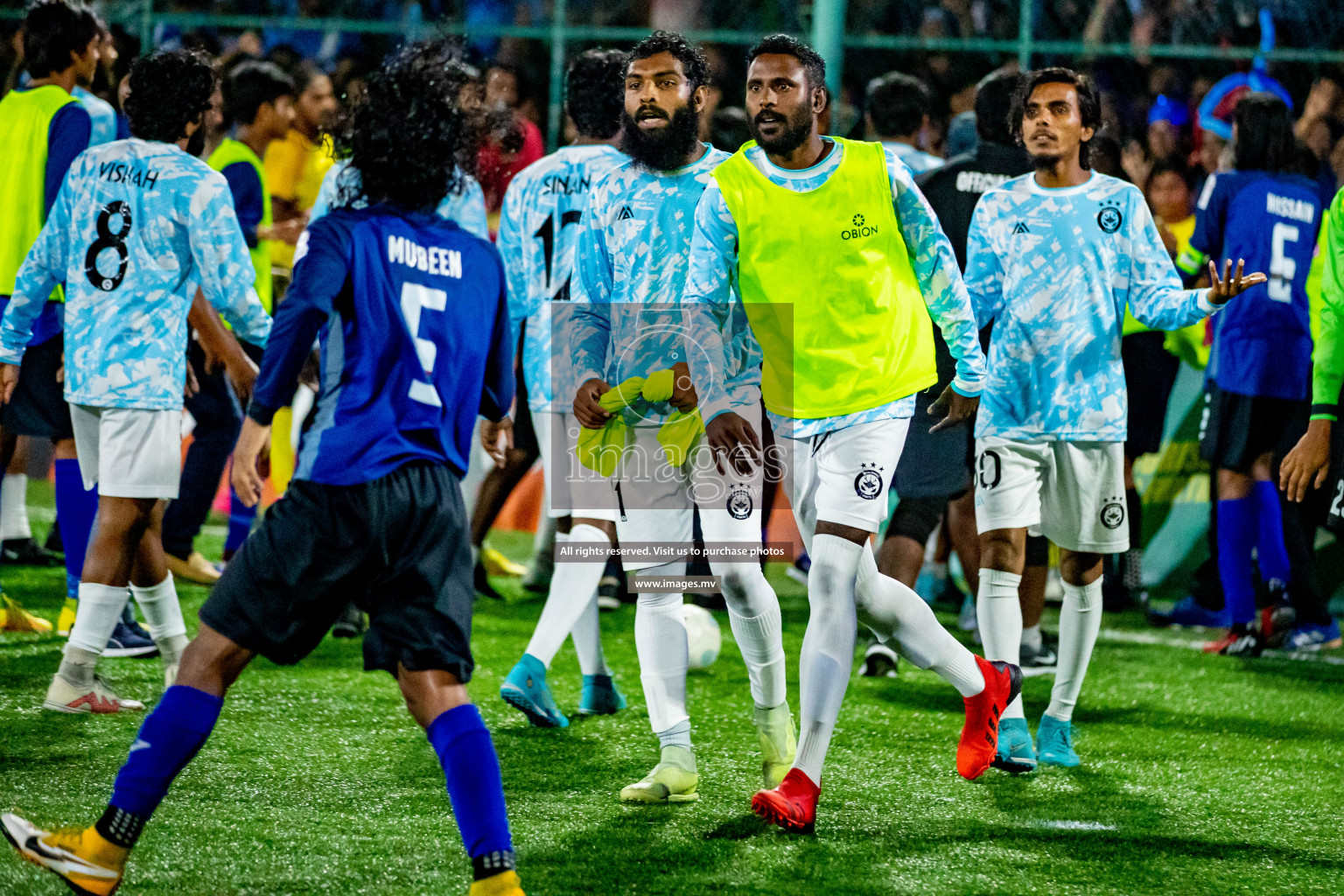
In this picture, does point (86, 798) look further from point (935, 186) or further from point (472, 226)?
point (935, 186)

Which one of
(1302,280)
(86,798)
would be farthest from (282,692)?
(1302,280)

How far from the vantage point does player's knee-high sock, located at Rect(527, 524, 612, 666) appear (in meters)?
4.73

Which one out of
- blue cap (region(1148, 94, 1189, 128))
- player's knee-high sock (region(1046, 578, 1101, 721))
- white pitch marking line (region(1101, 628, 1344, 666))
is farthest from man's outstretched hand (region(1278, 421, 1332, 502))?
blue cap (region(1148, 94, 1189, 128))

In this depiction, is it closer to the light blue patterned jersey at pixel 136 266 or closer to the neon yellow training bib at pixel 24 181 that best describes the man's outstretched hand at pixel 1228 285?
the light blue patterned jersey at pixel 136 266

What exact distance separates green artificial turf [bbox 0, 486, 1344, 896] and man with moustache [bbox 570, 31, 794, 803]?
33cm

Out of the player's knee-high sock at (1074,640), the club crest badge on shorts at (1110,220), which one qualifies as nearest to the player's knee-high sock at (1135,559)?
the player's knee-high sock at (1074,640)

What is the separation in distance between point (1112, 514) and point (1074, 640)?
16.0 inches

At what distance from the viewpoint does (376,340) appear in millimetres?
3000

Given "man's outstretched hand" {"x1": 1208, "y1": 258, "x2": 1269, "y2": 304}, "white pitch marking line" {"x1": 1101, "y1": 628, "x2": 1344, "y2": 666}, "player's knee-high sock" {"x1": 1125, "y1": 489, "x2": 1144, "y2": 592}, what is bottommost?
"white pitch marking line" {"x1": 1101, "y1": 628, "x2": 1344, "y2": 666}

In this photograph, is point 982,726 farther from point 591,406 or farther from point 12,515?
point 12,515

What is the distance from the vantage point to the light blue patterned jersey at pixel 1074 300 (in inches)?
179

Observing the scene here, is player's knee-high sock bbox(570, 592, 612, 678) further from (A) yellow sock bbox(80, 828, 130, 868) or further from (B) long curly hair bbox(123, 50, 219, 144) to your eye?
(A) yellow sock bbox(80, 828, 130, 868)

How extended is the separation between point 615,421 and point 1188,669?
3.30 m

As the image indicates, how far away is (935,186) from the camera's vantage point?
5930 millimetres
